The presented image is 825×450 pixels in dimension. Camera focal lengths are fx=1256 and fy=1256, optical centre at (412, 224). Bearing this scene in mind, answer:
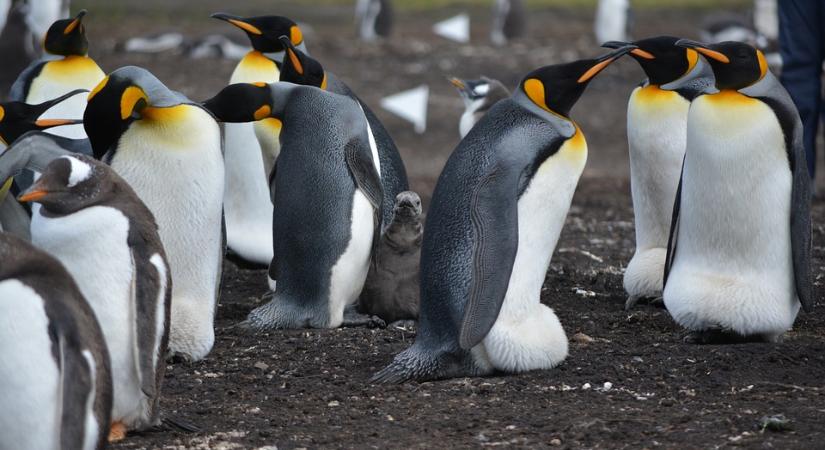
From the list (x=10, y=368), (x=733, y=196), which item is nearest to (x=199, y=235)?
(x=10, y=368)

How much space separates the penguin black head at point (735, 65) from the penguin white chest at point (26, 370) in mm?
2646

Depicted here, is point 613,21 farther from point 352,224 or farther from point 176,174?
point 176,174

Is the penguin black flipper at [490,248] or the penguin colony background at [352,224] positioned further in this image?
the penguin black flipper at [490,248]

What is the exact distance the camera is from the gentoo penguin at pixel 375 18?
1691 centimetres

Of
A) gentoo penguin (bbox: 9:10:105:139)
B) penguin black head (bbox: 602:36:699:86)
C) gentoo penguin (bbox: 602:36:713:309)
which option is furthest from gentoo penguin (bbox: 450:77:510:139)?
gentoo penguin (bbox: 9:10:105:139)

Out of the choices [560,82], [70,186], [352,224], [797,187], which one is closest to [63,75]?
[352,224]

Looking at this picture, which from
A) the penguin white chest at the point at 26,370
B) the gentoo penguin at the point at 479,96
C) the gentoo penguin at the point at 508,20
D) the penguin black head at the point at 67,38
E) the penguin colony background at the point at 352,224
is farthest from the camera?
the gentoo penguin at the point at 508,20

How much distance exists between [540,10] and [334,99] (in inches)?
626

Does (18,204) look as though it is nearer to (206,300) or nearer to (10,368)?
(206,300)

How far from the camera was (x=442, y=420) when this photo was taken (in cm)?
378

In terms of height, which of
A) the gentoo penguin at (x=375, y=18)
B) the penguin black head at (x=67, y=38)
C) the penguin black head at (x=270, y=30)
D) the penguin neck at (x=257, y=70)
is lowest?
the gentoo penguin at (x=375, y=18)

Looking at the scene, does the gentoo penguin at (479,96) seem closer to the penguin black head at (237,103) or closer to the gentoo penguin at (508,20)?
the penguin black head at (237,103)

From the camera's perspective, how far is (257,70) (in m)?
6.17

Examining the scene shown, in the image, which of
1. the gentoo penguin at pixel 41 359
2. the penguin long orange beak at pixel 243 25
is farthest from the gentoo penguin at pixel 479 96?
the gentoo penguin at pixel 41 359
